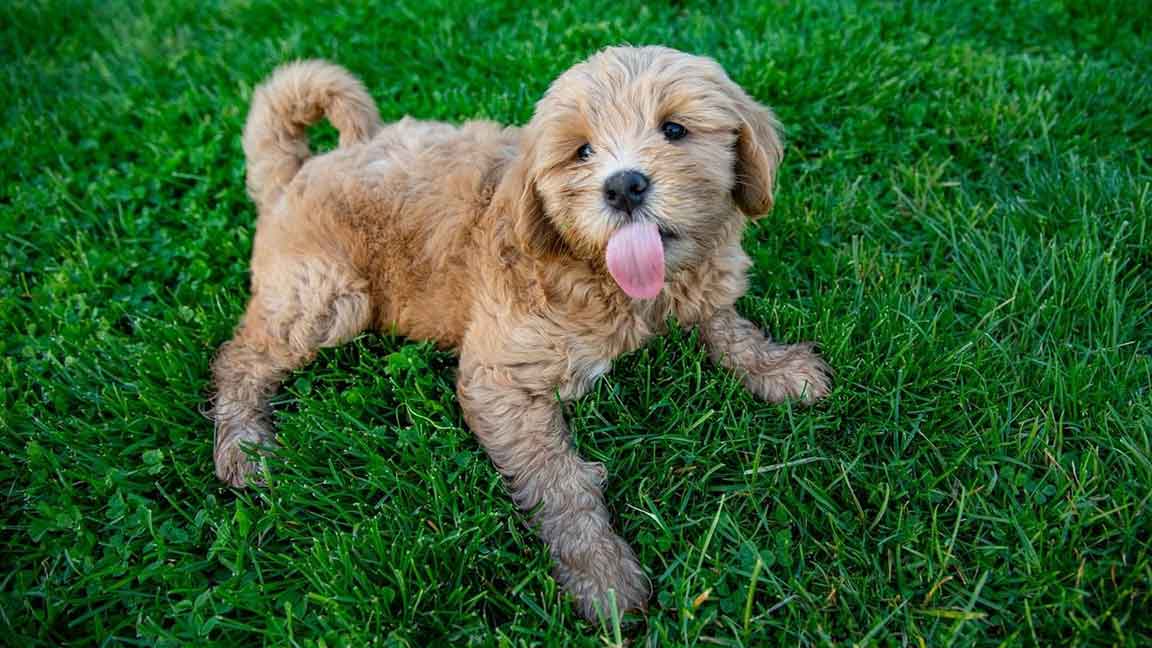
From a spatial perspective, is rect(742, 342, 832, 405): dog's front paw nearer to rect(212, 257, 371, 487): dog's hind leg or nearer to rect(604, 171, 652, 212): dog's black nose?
rect(604, 171, 652, 212): dog's black nose

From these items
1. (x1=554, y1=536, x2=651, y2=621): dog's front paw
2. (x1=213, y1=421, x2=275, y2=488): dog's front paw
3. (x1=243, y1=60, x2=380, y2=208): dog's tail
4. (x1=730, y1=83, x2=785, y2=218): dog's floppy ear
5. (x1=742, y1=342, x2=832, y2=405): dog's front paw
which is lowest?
(x1=213, y1=421, x2=275, y2=488): dog's front paw

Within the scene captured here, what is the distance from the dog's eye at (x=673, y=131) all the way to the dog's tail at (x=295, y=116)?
1565mm

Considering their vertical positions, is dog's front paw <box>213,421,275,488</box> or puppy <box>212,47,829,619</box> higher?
puppy <box>212,47,829,619</box>

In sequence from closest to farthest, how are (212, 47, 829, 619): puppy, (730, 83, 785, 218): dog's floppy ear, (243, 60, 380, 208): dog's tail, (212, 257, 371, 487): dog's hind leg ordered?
(212, 47, 829, 619): puppy, (730, 83, 785, 218): dog's floppy ear, (212, 257, 371, 487): dog's hind leg, (243, 60, 380, 208): dog's tail

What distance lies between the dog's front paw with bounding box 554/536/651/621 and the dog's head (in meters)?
0.88

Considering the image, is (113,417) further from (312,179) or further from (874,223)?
(874,223)

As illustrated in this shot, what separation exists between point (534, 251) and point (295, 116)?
1.54 metres

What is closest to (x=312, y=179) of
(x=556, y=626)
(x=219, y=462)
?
(x=219, y=462)

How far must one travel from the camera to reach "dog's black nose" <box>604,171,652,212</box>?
2430 mm

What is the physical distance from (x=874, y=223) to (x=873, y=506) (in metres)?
1.65

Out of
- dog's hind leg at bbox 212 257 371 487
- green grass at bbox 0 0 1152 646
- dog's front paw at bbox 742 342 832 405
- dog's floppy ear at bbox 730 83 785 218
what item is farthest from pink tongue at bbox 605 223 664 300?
dog's hind leg at bbox 212 257 371 487

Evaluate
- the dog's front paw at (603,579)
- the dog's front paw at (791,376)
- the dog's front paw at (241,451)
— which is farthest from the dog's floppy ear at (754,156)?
the dog's front paw at (241,451)

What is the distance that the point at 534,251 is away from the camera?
2748 mm

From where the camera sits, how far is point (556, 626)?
2410 millimetres
